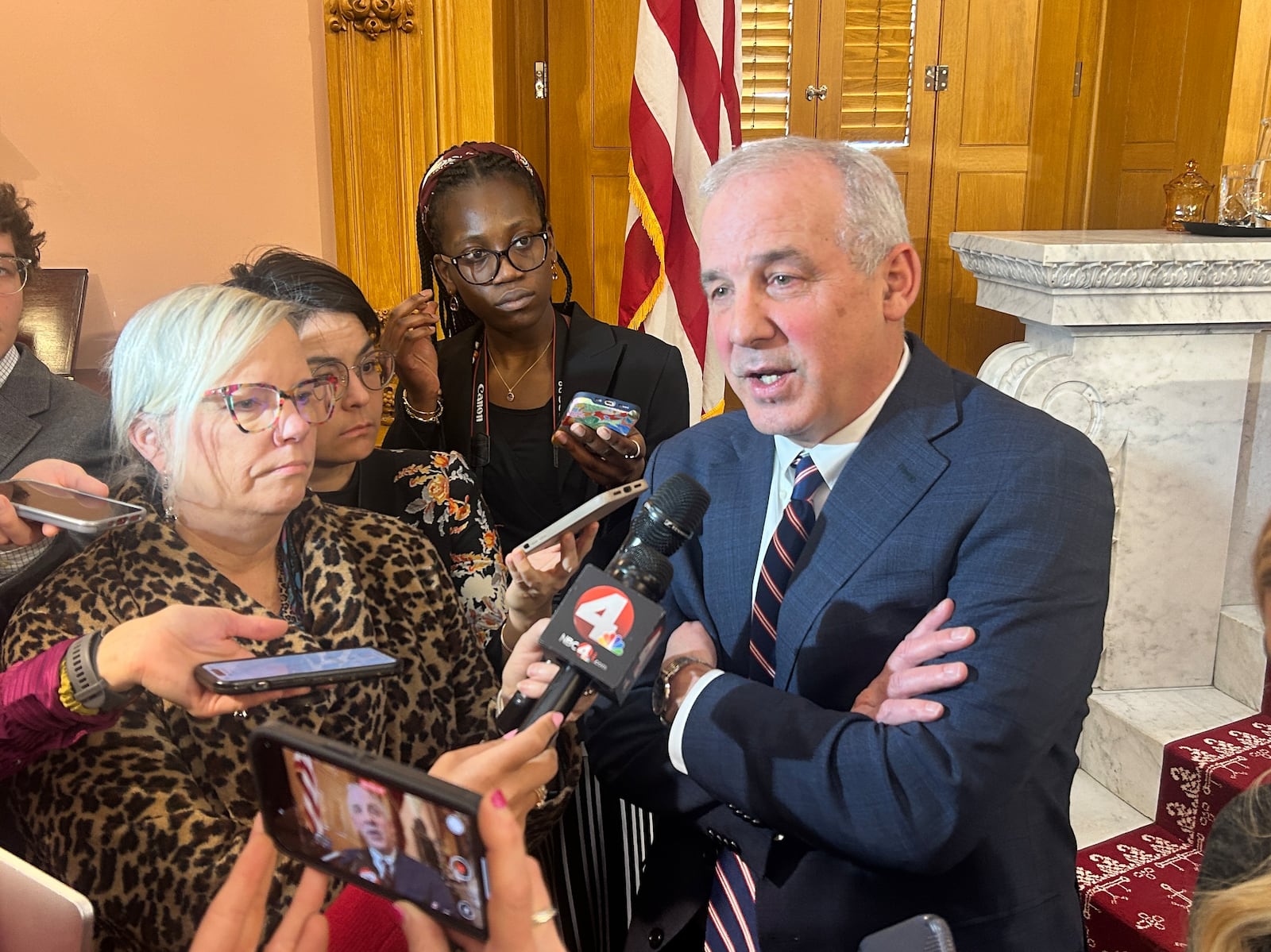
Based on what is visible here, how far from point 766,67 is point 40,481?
4338 millimetres

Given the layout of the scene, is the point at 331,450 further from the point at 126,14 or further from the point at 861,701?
the point at 861,701

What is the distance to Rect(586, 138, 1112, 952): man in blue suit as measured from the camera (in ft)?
4.15

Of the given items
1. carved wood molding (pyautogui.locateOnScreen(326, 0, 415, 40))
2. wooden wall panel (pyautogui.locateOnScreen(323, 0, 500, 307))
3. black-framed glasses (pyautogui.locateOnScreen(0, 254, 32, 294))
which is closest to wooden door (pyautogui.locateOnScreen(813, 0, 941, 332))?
wooden wall panel (pyautogui.locateOnScreen(323, 0, 500, 307))

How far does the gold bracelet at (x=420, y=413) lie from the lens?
1743 mm

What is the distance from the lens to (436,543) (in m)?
1.41

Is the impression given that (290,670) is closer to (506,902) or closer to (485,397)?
(506,902)

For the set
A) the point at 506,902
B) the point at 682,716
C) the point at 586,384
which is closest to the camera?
the point at 506,902

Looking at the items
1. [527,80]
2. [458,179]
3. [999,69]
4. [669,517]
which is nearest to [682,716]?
[669,517]

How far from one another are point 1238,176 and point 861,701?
2969 millimetres

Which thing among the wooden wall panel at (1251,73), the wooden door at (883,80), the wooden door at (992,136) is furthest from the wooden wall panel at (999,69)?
the wooden wall panel at (1251,73)

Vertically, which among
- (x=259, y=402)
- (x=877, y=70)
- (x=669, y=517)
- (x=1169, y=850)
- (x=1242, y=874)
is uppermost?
(x=877, y=70)

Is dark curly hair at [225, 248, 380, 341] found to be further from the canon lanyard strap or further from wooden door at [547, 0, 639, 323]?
wooden door at [547, 0, 639, 323]

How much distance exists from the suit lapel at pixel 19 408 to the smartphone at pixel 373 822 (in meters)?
0.53

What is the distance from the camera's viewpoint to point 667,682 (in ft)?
4.55
